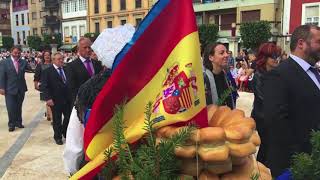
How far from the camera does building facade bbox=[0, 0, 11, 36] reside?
259ft

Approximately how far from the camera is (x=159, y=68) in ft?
5.13

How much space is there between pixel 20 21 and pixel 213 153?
7353cm

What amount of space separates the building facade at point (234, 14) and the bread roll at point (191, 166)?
30.3 meters

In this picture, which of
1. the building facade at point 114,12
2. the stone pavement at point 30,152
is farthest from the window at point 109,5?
the stone pavement at point 30,152

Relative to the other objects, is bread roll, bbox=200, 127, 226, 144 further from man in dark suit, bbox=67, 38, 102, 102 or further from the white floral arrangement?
man in dark suit, bbox=67, 38, 102, 102

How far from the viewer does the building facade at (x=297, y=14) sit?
3092 centimetres

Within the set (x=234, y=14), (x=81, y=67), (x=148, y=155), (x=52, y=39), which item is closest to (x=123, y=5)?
(x=52, y=39)

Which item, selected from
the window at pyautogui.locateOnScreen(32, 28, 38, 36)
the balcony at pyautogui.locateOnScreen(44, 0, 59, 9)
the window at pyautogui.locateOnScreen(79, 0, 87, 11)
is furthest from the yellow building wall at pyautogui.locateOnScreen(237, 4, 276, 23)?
the window at pyautogui.locateOnScreen(32, 28, 38, 36)

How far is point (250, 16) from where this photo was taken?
3591 cm

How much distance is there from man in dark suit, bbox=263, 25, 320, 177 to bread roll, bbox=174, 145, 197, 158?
1.54 metres

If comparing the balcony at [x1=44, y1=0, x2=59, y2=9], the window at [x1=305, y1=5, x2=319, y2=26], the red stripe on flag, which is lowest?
the red stripe on flag

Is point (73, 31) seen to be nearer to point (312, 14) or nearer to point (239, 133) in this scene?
point (312, 14)

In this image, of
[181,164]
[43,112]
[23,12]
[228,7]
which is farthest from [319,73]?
[23,12]

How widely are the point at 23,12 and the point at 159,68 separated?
72.2 metres
